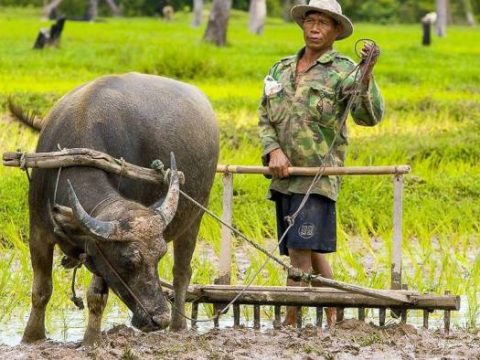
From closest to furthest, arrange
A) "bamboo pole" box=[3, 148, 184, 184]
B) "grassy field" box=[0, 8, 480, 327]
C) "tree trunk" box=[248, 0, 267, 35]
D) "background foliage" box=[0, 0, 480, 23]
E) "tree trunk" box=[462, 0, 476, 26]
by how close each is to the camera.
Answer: "bamboo pole" box=[3, 148, 184, 184], "grassy field" box=[0, 8, 480, 327], "tree trunk" box=[248, 0, 267, 35], "background foliage" box=[0, 0, 480, 23], "tree trunk" box=[462, 0, 476, 26]

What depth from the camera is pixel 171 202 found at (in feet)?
17.9

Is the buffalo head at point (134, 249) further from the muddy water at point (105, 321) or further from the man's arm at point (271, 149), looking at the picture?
the muddy water at point (105, 321)

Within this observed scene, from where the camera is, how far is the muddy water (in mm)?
6625

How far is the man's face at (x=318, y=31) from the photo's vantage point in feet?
21.0

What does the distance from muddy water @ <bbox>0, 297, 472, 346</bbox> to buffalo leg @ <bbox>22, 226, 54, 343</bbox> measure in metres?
0.23

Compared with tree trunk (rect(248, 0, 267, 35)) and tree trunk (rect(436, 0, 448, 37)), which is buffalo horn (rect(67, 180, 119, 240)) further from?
tree trunk (rect(436, 0, 448, 37))

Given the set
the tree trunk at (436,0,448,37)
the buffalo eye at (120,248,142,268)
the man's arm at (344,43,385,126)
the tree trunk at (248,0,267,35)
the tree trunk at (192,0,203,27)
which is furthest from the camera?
the tree trunk at (192,0,203,27)

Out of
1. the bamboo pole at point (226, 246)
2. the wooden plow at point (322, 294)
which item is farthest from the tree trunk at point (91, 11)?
the wooden plow at point (322, 294)

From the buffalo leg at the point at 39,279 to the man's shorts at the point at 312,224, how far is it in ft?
3.90

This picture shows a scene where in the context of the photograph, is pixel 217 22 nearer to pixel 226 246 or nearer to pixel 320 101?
pixel 226 246

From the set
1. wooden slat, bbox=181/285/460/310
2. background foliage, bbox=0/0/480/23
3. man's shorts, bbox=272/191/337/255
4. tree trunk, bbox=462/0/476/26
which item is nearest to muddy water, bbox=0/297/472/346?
wooden slat, bbox=181/285/460/310

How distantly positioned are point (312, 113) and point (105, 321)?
158 centimetres

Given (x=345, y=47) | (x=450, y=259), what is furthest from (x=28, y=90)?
(x=345, y=47)

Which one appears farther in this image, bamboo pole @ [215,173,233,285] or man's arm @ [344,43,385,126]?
bamboo pole @ [215,173,233,285]
